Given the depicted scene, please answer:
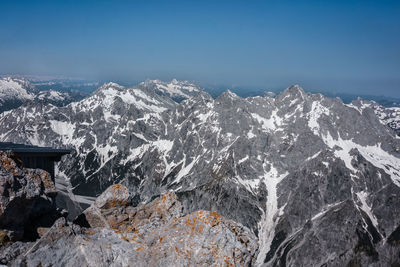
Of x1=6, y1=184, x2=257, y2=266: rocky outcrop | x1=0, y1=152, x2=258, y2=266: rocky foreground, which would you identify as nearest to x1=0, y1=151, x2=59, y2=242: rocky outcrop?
x1=0, y1=152, x2=258, y2=266: rocky foreground

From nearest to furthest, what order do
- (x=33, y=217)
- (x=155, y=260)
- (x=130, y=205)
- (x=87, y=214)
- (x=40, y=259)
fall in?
(x=40, y=259) → (x=155, y=260) → (x=33, y=217) → (x=87, y=214) → (x=130, y=205)

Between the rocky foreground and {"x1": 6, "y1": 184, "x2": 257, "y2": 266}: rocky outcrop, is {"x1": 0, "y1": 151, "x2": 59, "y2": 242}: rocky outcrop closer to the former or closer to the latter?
the rocky foreground

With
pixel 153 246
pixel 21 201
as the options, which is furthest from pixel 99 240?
pixel 21 201

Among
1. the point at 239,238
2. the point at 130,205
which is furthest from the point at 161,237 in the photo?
the point at 130,205

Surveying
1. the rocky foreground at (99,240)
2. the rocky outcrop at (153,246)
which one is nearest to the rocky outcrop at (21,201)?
the rocky foreground at (99,240)

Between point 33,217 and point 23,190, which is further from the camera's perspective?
point 33,217

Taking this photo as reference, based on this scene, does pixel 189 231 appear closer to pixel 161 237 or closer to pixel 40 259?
pixel 161 237

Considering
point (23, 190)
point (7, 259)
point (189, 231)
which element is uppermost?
point (23, 190)

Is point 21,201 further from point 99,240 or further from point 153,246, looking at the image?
point 153,246
